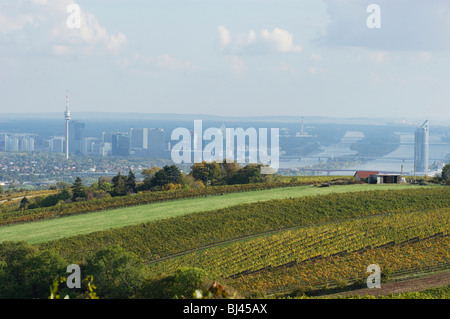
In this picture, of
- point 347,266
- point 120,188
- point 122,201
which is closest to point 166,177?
point 120,188

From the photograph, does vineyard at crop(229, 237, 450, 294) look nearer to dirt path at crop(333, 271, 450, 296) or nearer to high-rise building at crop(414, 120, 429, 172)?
dirt path at crop(333, 271, 450, 296)

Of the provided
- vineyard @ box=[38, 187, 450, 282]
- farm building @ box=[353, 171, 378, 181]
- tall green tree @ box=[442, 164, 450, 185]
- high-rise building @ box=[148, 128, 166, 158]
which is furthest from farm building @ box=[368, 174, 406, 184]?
high-rise building @ box=[148, 128, 166, 158]

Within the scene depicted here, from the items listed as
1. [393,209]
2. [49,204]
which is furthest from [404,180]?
[49,204]

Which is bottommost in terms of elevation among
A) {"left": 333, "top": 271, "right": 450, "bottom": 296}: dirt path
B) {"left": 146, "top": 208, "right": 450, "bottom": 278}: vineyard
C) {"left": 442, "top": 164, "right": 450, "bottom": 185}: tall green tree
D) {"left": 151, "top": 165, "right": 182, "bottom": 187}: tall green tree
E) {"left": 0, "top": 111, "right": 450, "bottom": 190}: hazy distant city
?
{"left": 0, "top": 111, "right": 450, "bottom": 190}: hazy distant city

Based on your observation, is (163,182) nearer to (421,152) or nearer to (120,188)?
(120,188)

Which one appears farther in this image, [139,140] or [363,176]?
[139,140]
